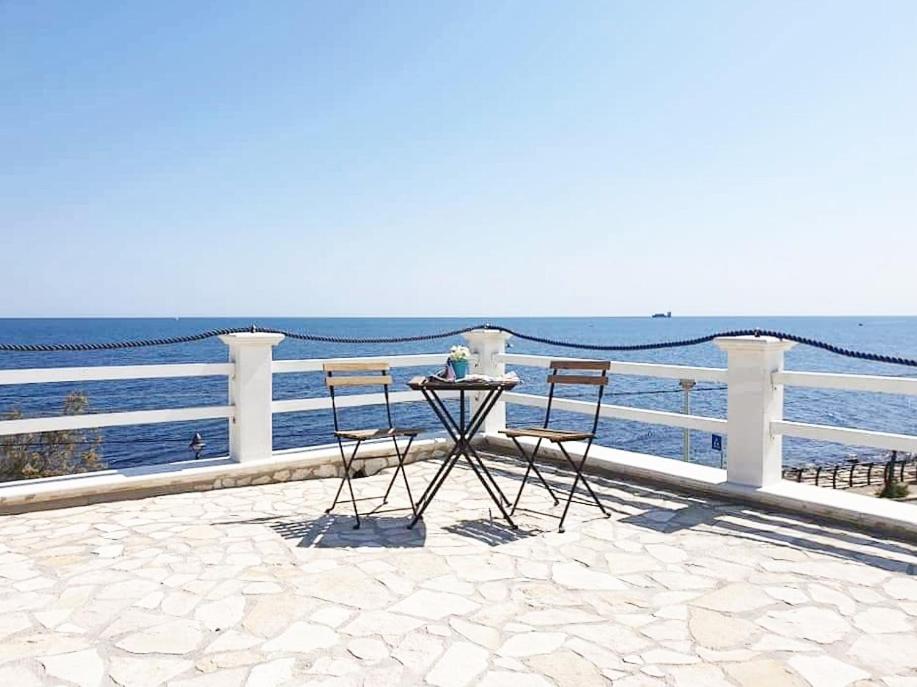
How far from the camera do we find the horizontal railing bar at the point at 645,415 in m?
4.29

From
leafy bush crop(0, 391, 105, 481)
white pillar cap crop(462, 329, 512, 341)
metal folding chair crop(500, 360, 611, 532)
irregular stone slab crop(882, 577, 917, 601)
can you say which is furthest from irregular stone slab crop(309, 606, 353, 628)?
leafy bush crop(0, 391, 105, 481)

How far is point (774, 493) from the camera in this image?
12.4 ft

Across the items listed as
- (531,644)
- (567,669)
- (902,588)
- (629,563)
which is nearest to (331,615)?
(531,644)

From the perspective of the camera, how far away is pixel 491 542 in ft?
10.8

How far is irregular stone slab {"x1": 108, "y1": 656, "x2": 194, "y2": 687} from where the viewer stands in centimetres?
191

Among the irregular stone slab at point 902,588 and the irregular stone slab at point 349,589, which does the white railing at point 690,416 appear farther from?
the irregular stone slab at point 349,589

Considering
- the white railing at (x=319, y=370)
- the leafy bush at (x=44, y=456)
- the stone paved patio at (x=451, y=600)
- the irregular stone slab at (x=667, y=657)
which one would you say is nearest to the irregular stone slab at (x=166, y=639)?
the stone paved patio at (x=451, y=600)

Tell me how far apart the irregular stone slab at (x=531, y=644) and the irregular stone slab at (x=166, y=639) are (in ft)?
3.35

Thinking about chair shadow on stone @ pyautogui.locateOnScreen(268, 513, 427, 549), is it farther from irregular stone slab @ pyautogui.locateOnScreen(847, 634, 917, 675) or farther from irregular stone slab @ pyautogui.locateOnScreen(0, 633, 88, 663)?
irregular stone slab @ pyautogui.locateOnScreen(847, 634, 917, 675)

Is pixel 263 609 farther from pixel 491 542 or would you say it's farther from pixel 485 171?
pixel 485 171

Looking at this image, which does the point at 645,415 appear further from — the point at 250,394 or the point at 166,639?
the point at 166,639

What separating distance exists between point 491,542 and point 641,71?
6.35 metres

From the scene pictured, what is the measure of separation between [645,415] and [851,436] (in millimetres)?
1368

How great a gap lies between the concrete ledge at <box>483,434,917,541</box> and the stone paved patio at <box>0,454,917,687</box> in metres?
0.13
